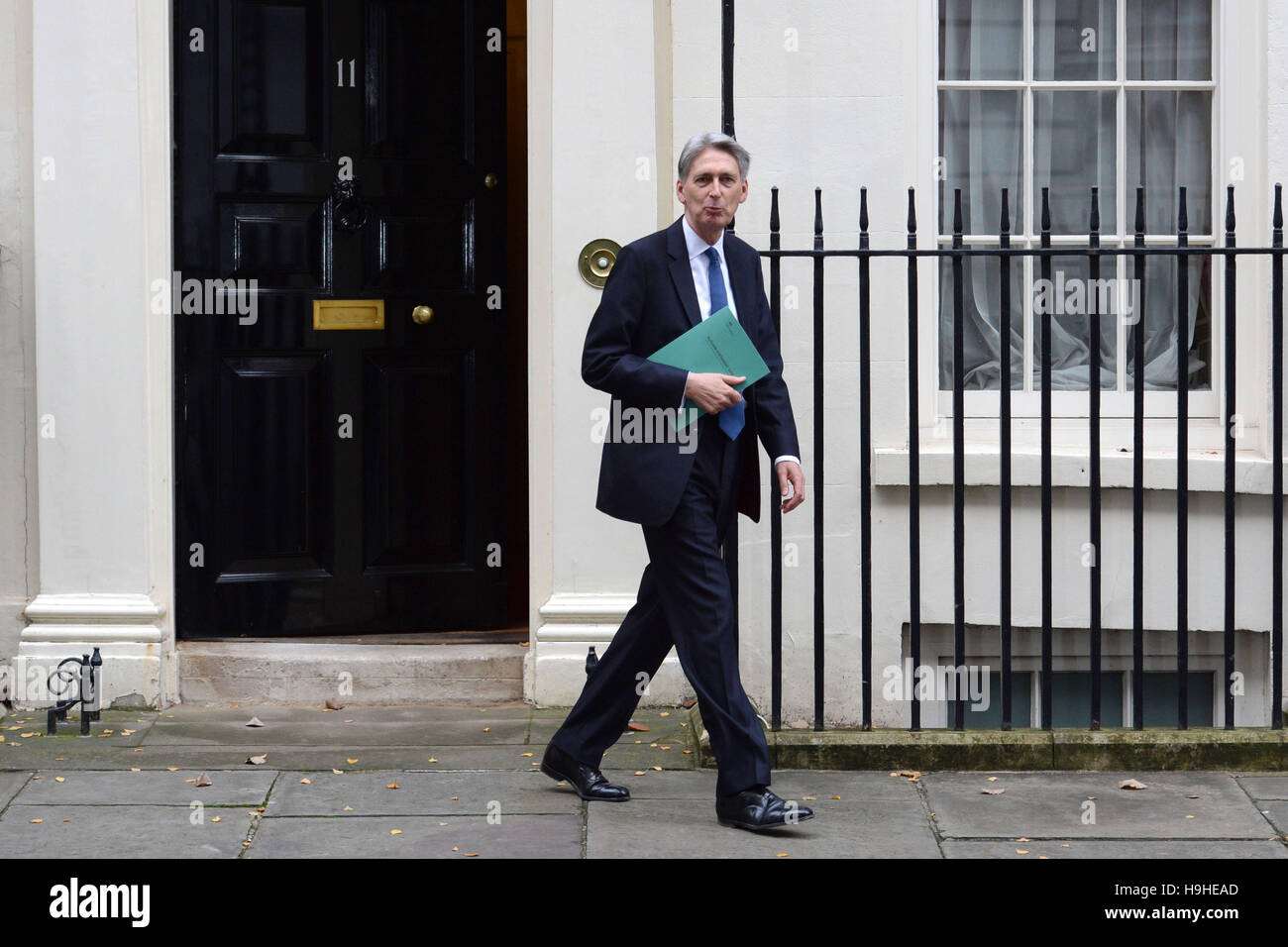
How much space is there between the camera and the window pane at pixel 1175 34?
249 inches

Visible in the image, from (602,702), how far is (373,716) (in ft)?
5.02

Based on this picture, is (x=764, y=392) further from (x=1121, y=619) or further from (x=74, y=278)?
(x=74, y=278)

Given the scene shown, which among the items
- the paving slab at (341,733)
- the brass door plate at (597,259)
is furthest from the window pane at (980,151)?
the paving slab at (341,733)

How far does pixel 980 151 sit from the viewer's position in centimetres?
639

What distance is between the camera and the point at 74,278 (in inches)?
247

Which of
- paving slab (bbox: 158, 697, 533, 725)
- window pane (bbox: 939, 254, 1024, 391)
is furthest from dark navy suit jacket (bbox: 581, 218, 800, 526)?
paving slab (bbox: 158, 697, 533, 725)

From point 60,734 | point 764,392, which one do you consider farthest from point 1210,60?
point 60,734

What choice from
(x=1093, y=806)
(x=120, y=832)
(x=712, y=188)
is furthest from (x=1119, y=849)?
(x=120, y=832)

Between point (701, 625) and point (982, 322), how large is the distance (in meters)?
2.20

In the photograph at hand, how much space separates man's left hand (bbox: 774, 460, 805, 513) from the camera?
484 centimetres

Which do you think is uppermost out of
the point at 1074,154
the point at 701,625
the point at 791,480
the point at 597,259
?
the point at 1074,154

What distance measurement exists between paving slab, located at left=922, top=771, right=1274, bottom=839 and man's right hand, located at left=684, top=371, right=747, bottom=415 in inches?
52.9
